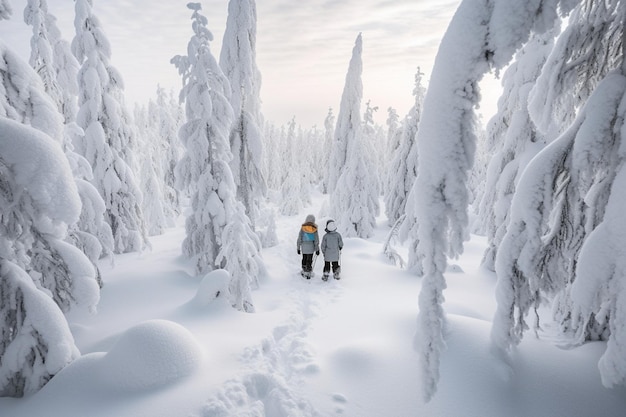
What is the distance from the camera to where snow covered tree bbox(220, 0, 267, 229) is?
38.6ft

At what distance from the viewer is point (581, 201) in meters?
3.02

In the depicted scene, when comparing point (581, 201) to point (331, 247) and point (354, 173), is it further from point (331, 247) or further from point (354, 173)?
point (354, 173)

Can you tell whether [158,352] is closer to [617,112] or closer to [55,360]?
[55,360]

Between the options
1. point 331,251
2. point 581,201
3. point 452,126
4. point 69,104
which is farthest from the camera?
point 69,104

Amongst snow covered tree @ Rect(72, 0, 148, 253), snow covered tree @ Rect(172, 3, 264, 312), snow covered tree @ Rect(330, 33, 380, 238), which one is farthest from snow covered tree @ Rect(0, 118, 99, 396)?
snow covered tree @ Rect(330, 33, 380, 238)

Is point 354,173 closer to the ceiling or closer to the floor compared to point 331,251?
closer to the ceiling

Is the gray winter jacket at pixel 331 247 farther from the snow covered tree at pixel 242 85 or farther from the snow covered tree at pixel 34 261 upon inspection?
the snow covered tree at pixel 34 261

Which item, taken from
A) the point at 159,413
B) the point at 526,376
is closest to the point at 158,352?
the point at 159,413

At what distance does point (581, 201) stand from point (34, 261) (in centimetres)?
643

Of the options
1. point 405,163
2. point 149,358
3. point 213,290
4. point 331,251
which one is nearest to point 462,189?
point 149,358

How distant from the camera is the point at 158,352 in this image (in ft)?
13.4

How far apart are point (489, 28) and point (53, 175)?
393 centimetres

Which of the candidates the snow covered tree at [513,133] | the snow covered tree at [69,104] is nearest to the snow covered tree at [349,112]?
the snow covered tree at [513,133]

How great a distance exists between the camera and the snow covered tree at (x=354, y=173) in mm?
20203
